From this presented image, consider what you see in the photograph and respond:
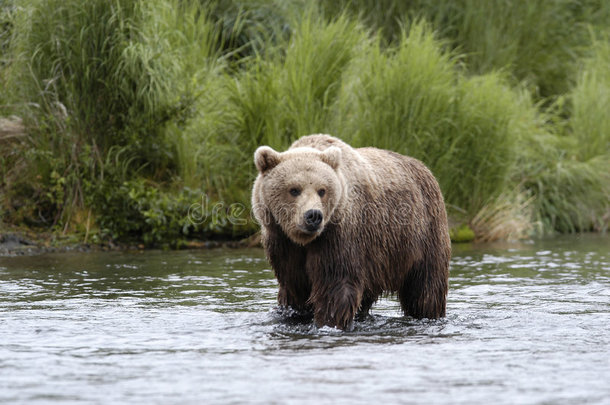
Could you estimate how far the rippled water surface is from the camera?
14.1 ft

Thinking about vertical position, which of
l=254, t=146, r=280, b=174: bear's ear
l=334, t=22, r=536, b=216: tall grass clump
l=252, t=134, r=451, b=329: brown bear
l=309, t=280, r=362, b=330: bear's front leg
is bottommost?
l=309, t=280, r=362, b=330: bear's front leg

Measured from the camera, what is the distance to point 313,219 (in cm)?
545

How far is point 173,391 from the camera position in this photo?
4.28m

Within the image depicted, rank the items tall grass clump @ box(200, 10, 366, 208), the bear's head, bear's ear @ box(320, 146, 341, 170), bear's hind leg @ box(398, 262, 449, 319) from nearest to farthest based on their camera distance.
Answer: the bear's head, bear's ear @ box(320, 146, 341, 170), bear's hind leg @ box(398, 262, 449, 319), tall grass clump @ box(200, 10, 366, 208)

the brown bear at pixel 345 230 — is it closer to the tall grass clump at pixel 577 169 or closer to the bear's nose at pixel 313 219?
the bear's nose at pixel 313 219

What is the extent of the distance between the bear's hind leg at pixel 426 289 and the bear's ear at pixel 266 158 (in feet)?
4.32

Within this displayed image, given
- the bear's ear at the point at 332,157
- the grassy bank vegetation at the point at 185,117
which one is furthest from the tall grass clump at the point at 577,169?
the bear's ear at the point at 332,157

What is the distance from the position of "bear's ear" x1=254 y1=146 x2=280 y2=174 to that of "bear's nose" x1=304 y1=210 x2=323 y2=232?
55 cm

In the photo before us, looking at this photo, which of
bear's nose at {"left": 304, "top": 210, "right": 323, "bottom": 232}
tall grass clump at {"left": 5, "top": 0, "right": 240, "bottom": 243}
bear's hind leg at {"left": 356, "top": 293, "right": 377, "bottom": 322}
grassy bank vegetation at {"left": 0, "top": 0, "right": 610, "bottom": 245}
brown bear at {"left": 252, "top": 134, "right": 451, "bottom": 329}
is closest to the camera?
bear's nose at {"left": 304, "top": 210, "right": 323, "bottom": 232}

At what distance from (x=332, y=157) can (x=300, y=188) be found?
0.31 metres

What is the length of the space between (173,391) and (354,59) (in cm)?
812

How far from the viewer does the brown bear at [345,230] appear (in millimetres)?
5719

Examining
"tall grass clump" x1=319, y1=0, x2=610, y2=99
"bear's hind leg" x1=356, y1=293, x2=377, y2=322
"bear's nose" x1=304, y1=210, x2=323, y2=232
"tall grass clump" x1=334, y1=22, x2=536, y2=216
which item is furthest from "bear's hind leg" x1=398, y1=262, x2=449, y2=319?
"tall grass clump" x1=319, y1=0, x2=610, y2=99

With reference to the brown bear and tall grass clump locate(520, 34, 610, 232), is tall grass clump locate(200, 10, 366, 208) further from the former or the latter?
the brown bear
